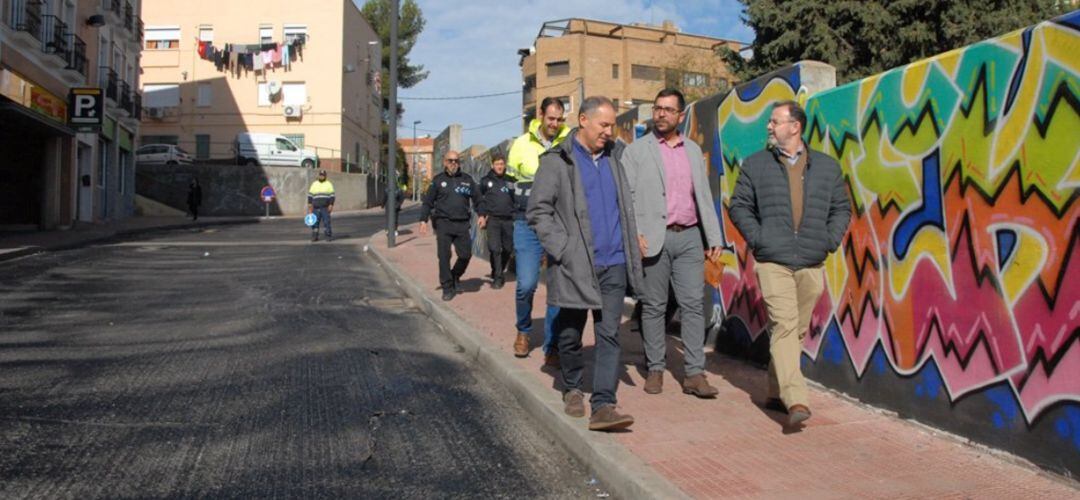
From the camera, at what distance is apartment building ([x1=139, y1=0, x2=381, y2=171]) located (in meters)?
50.3

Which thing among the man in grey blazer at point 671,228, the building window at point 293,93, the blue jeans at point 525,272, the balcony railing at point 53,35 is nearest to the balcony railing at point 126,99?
the balcony railing at point 53,35

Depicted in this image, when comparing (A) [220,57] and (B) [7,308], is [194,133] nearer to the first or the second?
(A) [220,57]

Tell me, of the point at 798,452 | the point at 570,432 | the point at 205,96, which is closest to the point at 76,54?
the point at 570,432

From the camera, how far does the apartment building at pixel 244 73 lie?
50312mm

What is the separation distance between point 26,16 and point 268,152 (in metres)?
24.3

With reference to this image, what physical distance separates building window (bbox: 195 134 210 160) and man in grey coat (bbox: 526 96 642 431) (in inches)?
1971

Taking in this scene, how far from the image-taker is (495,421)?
5.09 m

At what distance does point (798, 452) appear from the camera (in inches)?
165

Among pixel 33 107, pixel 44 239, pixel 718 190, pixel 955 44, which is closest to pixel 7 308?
pixel 718 190

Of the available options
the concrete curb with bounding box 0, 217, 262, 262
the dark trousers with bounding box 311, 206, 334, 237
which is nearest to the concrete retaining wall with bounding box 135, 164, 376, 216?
the concrete curb with bounding box 0, 217, 262, 262

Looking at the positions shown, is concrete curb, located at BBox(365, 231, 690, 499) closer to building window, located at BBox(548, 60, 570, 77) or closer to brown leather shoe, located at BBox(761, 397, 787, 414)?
brown leather shoe, located at BBox(761, 397, 787, 414)

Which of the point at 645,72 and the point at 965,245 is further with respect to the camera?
the point at 645,72

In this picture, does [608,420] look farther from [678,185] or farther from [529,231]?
[529,231]

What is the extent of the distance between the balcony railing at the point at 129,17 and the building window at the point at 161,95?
16615mm
